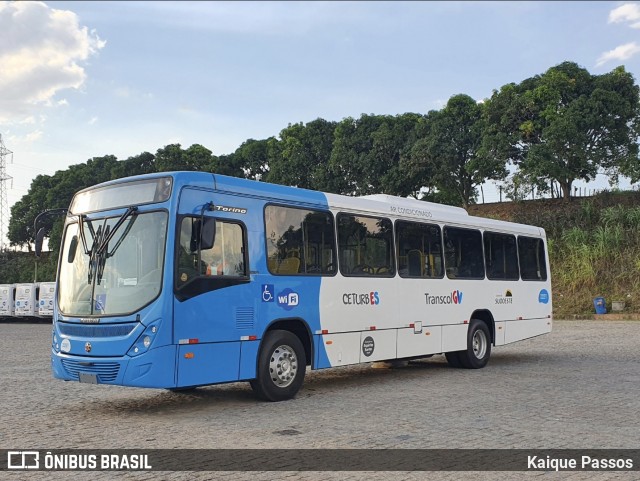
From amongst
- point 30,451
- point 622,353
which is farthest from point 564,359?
point 30,451

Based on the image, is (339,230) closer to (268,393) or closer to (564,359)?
(268,393)

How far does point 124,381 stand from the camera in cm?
845

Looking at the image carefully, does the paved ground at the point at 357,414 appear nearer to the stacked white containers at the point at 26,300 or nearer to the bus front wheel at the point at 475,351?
the bus front wheel at the point at 475,351

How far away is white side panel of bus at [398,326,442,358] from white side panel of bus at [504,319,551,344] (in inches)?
109

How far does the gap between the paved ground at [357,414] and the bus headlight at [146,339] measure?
0.87m

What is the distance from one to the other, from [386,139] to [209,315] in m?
36.3

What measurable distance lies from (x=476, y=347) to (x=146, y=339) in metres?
8.03

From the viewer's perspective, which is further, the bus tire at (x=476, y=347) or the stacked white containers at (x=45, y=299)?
the stacked white containers at (x=45, y=299)

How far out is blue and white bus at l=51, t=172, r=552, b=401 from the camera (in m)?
8.72

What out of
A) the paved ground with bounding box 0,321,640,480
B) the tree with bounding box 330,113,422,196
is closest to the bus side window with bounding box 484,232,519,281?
the paved ground with bounding box 0,321,640,480

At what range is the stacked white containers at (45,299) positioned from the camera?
131 ft

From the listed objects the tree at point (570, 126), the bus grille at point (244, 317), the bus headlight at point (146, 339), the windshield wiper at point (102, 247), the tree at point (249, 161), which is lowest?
the bus headlight at point (146, 339)

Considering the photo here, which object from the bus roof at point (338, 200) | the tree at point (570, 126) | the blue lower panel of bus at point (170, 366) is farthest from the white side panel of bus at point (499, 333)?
the tree at point (570, 126)

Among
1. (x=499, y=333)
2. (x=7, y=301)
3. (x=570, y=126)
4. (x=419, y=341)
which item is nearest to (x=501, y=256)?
(x=499, y=333)
